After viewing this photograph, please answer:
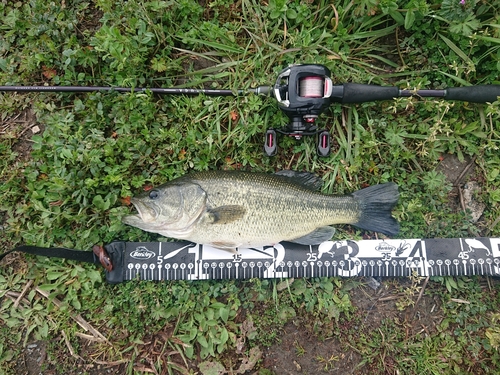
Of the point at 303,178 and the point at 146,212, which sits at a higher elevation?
the point at 303,178

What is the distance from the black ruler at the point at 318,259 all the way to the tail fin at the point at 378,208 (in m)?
0.22

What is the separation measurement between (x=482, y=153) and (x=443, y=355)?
2.15 metres

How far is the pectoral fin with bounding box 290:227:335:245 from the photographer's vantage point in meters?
3.45

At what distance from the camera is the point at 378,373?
354cm

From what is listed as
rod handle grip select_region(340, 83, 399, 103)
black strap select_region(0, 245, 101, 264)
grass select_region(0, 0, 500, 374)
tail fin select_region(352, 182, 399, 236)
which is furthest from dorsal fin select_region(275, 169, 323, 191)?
black strap select_region(0, 245, 101, 264)

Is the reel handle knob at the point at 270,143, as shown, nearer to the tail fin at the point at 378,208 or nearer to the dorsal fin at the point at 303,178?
the dorsal fin at the point at 303,178

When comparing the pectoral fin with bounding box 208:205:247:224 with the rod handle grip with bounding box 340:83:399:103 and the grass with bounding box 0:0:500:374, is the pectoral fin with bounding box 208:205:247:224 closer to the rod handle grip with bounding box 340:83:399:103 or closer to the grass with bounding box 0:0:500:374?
the grass with bounding box 0:0:500:374

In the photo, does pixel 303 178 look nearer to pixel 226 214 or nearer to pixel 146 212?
pixel 226 214

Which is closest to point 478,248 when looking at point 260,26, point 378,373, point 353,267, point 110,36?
point 353,267

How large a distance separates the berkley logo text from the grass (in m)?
0.12

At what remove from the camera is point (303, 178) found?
11.6 ft

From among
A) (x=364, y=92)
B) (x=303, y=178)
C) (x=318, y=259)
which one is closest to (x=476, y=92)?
(x=364, y=92)

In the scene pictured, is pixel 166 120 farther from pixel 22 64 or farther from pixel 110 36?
pixel 22 64

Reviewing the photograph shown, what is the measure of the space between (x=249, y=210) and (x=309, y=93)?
1.21 m
